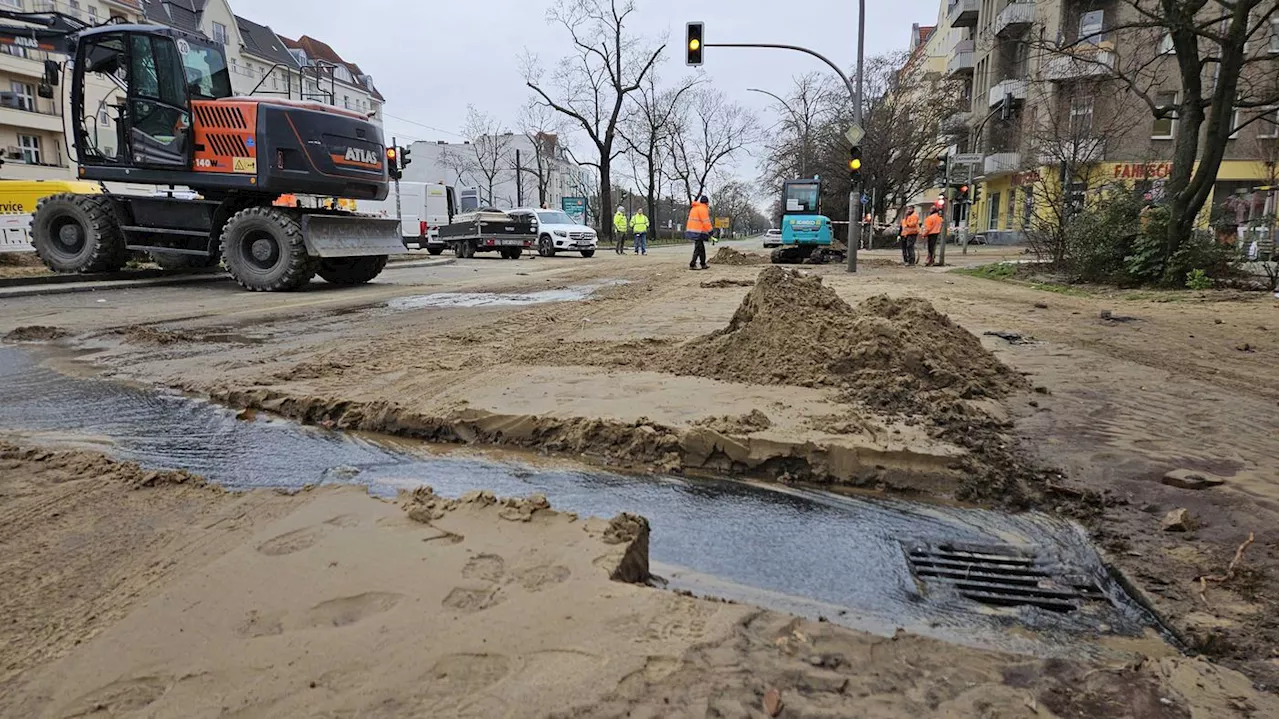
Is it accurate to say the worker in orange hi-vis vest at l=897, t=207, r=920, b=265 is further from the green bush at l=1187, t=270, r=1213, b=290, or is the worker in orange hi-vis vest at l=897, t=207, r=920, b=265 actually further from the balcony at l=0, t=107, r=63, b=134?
the balcony at l=0, t=107, r=63, b=134

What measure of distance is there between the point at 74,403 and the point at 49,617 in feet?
10.8

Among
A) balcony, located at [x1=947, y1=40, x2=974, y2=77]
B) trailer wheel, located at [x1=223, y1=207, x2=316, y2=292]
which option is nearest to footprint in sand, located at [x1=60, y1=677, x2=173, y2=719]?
trailer wheel, located at [x1=223, y1=207, x2=316, y2=292]

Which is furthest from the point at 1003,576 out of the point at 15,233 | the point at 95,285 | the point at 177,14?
the point at 177,14

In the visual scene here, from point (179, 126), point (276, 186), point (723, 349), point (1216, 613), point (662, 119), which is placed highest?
point (662, 119)

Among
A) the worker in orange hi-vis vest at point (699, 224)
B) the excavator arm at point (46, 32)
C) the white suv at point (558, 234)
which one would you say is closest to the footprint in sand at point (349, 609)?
the excavator arm at point (46, 32)

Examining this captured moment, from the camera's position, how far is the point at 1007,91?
126ft

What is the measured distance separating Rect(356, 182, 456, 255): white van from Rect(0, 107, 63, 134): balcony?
807 inches

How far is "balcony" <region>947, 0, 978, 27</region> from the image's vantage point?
159 feet

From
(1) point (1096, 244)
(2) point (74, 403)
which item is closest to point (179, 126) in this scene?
(2) point (74, 403)

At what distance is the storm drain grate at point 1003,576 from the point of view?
2.70m

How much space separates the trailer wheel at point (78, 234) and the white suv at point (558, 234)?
16559 mm

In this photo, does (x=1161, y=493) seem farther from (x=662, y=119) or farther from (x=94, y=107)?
(x=662, y=119)

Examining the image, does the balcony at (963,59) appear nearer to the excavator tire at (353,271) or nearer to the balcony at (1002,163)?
the balcony at (1002,163)

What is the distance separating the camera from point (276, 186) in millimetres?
11500
